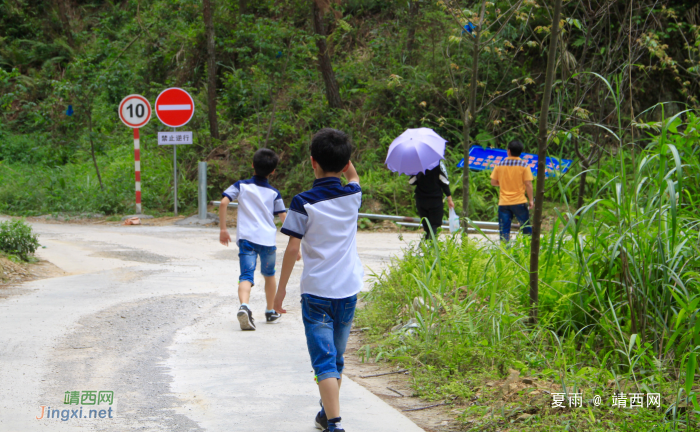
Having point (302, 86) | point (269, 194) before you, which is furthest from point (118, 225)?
point (269, 194)

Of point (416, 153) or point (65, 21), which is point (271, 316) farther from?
point (65, 21)

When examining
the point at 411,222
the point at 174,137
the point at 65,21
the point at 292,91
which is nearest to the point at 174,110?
the point at 174,137

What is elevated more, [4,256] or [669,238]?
[669,238]

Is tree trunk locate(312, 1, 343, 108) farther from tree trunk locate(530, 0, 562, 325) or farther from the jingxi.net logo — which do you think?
the jingxi.net logo

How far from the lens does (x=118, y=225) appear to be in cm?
1348

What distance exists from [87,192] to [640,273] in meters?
14.1

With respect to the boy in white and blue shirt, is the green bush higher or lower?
lower

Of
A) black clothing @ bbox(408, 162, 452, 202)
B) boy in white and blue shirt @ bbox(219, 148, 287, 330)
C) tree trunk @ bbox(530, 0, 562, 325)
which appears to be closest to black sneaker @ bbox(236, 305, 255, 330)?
boy in white and blue shirt @ bbox(219, 148, 287, 330)

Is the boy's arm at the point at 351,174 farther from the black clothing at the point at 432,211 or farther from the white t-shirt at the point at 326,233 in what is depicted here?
the black clothing at the point at 432,211

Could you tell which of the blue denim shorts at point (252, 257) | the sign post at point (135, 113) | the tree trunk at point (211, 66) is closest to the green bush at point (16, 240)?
the blue denim shorts at point (252, 257)

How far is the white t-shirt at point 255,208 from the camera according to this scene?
19.2 feet

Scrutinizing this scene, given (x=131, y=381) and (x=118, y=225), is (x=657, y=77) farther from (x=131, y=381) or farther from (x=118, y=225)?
(x=131, y=381)

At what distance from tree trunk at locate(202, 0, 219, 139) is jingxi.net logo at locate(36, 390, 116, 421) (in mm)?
13099

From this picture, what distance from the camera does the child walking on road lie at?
11.4 ft
